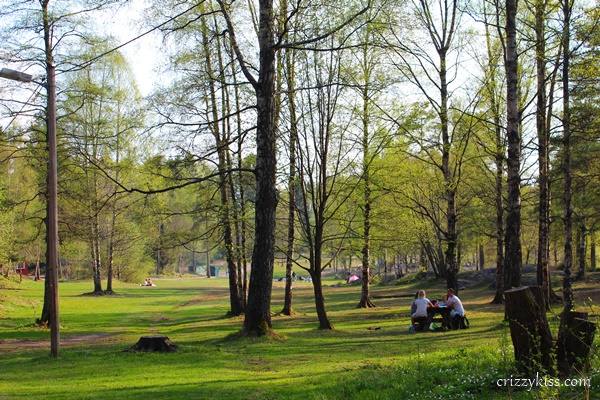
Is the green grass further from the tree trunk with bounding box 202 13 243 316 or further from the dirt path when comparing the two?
the tree trunk with bounding box 202 13 243 316

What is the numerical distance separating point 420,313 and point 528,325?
9992mm

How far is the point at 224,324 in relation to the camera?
880 inches

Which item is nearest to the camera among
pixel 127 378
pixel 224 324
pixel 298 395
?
pixel 298 395

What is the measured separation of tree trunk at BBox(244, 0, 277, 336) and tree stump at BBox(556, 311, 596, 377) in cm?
891

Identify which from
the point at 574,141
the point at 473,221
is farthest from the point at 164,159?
the point at 473,221

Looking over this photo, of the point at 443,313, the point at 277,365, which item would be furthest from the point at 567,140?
the point at 277,365

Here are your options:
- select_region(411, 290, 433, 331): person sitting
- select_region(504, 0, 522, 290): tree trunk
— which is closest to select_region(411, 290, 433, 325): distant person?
select_region(411, 290, 433, 331): person sitting

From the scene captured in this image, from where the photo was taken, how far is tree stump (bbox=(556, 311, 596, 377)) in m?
6.64

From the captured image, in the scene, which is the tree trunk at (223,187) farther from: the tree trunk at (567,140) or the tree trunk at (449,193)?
the tree trunk at (567,140)

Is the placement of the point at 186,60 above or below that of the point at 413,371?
above

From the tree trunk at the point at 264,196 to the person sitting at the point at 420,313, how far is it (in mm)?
4320

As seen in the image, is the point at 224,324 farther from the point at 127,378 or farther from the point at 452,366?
the point at 452,366

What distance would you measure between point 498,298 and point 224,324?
1296 cm

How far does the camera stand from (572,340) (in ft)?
22.3
